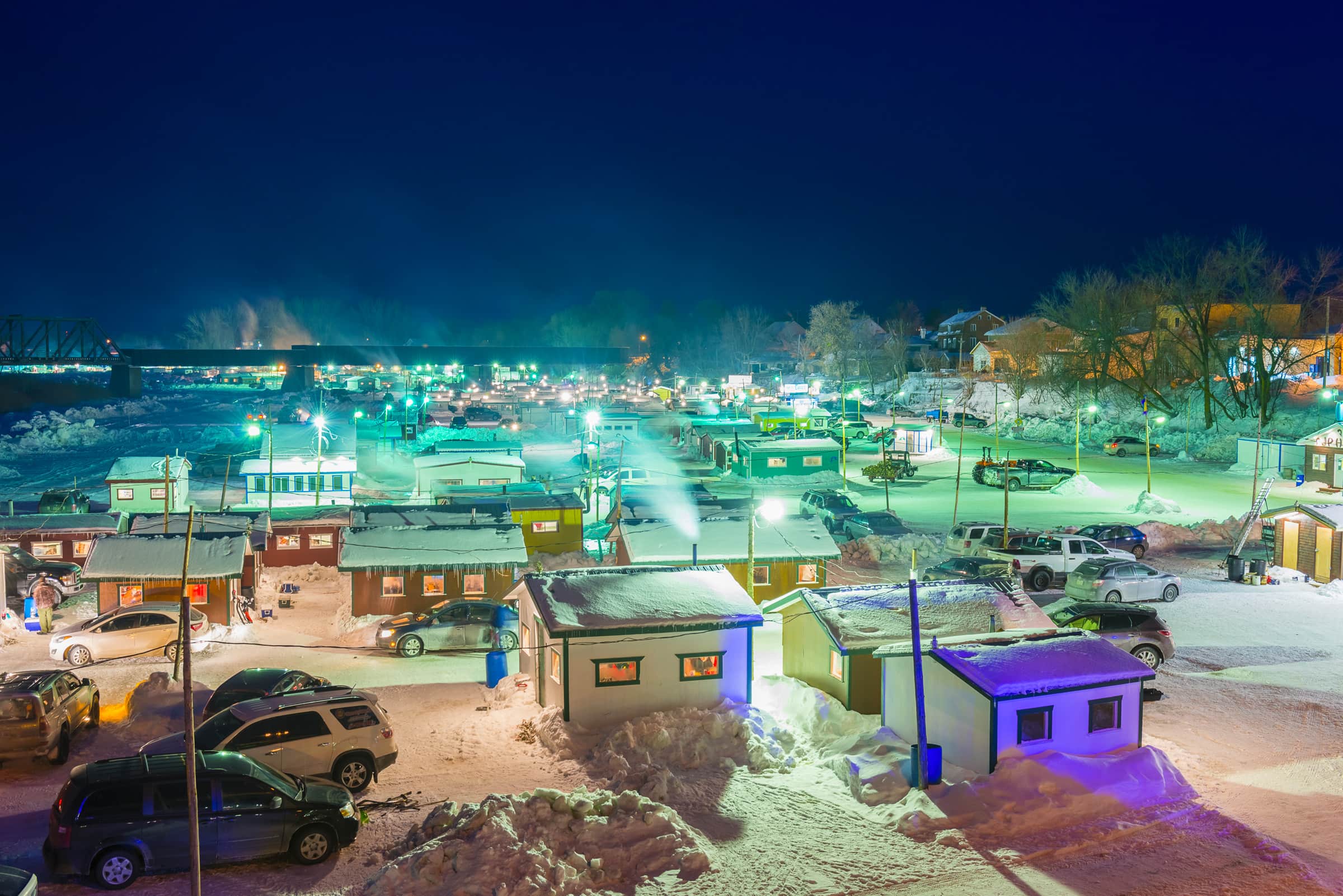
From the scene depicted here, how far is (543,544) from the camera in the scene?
29.6m

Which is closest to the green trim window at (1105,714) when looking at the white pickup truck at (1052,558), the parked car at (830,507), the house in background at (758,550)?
the house in background at (758,550)

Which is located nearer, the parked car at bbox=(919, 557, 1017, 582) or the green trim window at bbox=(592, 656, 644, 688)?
the green trim window at bbox=(592, 656, 644, 688)

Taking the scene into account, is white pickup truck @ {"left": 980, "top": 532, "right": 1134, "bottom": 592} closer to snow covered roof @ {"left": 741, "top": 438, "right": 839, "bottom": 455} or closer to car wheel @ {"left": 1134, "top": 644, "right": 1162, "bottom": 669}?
car wheel @ {"left": 1134, "top": 644, "right": 1162, "bottom": 669}

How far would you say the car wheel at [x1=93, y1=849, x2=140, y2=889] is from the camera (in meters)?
9.23

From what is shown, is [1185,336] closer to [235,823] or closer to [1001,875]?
[1001,875]

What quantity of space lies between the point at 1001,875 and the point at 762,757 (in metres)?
3.97

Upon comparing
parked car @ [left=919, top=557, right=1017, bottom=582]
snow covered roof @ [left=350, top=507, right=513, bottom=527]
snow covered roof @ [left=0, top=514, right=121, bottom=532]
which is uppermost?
snow covered roof @ [left=350, top=507, right=513, bottom=527]

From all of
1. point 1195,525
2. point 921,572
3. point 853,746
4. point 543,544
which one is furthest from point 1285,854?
point 1195,525

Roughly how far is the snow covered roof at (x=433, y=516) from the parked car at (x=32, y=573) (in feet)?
23.5

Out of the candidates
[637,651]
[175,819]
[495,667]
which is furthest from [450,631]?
Answer: [175,819]

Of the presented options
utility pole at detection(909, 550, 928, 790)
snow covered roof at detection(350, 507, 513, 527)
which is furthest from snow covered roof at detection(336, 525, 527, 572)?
utility pole at detection(909, 550, 928, 790)

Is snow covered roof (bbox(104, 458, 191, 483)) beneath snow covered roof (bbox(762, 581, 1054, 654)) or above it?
above

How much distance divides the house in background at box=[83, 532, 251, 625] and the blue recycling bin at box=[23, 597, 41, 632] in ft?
4.22

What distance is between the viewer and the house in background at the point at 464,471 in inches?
1529
